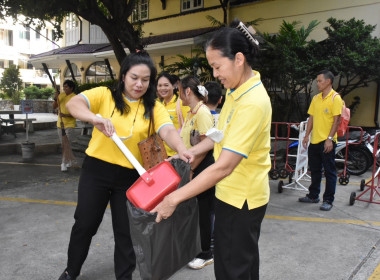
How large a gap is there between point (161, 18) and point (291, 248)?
13860mm

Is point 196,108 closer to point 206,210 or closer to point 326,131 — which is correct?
point 206,210

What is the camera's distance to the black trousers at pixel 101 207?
2.56 meters

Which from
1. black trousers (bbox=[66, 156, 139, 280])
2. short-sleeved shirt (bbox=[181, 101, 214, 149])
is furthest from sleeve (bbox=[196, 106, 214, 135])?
black trousers (bbox=[66, 156, 139, 280])

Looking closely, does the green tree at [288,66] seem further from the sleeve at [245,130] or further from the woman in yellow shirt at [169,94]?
the sleeve at [245,130]

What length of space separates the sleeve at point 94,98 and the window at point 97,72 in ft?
56.6

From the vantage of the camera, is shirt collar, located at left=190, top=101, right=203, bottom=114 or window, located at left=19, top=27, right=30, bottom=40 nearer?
shirt collar, located at left=190, top=101, right=203, bottom=114

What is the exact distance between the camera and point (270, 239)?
396 centimetres

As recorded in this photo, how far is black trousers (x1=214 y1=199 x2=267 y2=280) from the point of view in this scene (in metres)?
1.81

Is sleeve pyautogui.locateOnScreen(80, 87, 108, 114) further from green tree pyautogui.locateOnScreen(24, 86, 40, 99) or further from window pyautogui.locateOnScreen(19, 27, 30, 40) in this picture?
window pyautogui.locateOnScreen(19, 27, 30, 40)

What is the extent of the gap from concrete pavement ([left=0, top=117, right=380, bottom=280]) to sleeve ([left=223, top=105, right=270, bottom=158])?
1.90 meters

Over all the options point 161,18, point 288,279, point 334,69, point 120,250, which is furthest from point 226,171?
point 161,18

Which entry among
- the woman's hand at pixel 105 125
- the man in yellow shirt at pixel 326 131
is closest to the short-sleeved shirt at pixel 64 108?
the man in yellow shirt at pixel 326 131

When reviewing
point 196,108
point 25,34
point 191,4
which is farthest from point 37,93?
point 196,108

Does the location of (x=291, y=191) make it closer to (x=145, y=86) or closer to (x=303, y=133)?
(x=303, y=133)
